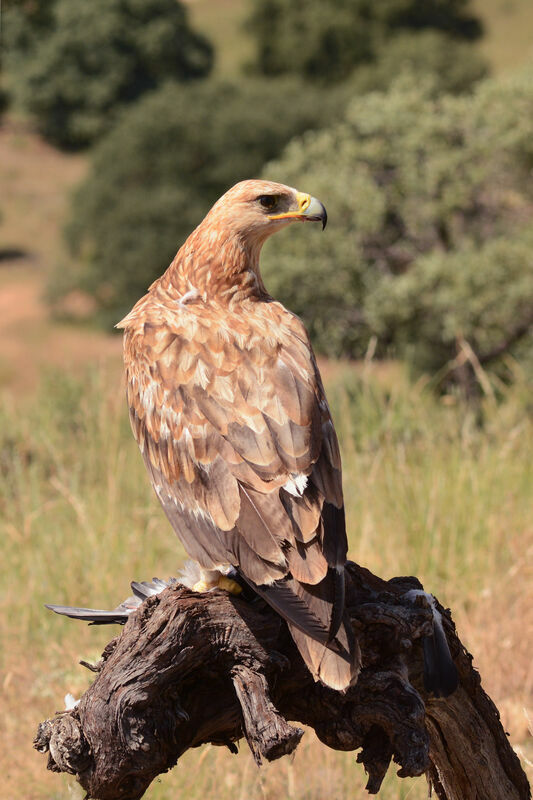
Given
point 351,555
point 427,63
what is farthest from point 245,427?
point 427,63

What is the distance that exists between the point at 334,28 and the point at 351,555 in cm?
3665

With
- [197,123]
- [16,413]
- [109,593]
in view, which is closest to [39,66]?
[197,123]

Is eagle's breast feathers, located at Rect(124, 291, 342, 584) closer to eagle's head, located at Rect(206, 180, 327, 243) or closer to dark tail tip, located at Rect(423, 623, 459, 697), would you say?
eagle's head, located at Rect(206, 180, 327, 243)

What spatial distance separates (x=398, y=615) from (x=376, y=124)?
9108 mm

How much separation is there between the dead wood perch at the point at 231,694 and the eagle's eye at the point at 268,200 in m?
1.34

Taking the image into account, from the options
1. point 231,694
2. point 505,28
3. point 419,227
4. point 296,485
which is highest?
point 505,28

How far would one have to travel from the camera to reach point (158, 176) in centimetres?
2792

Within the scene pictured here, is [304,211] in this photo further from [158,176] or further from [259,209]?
[158,176]

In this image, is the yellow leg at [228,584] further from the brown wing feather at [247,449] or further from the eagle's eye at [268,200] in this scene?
A: the eagle's eye at [268,200]

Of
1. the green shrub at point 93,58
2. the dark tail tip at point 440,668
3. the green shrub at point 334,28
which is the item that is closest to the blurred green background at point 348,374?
the dark tail tip at point 440,668

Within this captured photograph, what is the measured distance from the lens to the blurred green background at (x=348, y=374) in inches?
177

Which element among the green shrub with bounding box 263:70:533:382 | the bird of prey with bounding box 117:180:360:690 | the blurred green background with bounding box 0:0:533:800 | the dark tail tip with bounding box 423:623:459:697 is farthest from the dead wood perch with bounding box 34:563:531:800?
the green shrub with bounding box 263:70:533:382

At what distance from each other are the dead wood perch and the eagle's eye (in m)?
1.34

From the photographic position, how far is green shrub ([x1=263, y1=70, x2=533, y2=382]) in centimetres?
1016
